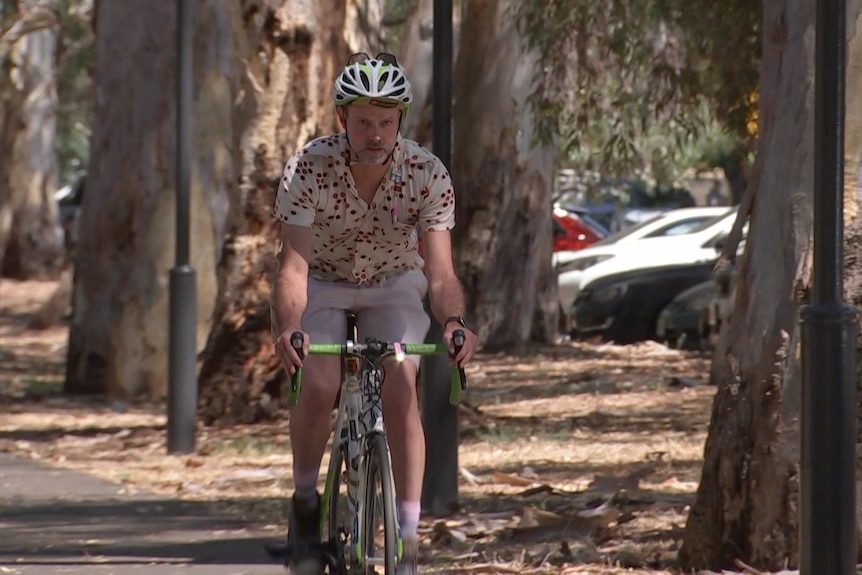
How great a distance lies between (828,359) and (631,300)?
49.3 feet

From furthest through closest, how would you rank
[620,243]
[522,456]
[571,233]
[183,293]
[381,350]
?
[571,233]
[620,243]
[183,293]
[522,456]
[381,350]

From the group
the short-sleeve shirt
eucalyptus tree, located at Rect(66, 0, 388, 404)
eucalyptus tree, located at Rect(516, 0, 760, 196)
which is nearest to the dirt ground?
eucalyptus tree, located at Rect(66, 0, 388, 404)

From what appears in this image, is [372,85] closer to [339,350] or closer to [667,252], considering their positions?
[339,350]

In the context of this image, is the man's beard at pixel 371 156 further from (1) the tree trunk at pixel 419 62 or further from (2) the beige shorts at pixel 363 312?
(1) the tree trunk at pixel 419 62

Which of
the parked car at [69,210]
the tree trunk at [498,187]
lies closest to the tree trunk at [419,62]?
the tree trunk at [498,187]

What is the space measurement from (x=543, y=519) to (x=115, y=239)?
8119 millimetres

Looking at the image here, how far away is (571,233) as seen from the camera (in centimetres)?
3169

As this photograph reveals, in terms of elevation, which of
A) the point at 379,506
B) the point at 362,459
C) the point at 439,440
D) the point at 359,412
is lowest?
the point at 439,440

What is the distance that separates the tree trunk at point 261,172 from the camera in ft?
40.0

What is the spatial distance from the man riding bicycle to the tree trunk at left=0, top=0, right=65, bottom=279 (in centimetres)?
3218

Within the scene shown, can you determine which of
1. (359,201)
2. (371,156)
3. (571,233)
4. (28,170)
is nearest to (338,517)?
(359,201)

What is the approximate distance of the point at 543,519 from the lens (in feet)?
25.9

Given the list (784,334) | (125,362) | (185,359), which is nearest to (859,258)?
(784,334)

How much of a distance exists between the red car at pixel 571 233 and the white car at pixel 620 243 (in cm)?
767
